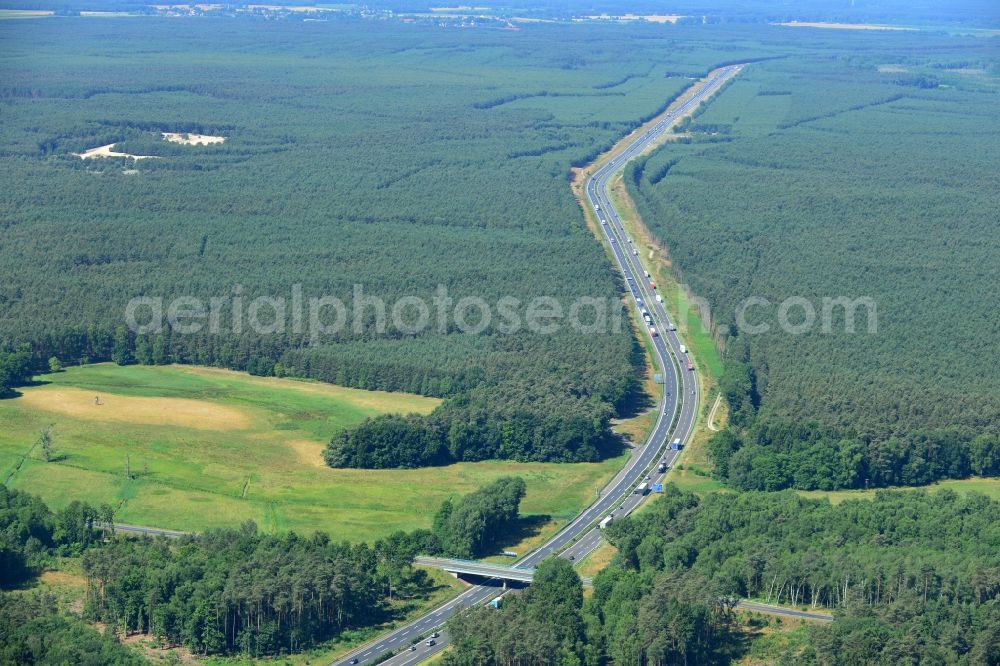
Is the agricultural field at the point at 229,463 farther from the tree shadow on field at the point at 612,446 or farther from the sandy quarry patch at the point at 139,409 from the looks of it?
the tree shadow on field at the point at 612,446

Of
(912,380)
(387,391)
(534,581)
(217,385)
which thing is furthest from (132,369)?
(912,380)

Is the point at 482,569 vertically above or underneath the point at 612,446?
underneath

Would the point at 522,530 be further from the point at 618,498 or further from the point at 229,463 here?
the point at 229,463

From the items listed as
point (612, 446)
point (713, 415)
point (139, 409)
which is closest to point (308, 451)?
point (139, 409)

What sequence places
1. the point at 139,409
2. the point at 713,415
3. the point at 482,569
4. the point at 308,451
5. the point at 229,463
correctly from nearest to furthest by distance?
the point at 482,569 < the point at 229,463 < the point at 308,451 < the point at 139,409 < the point at 713,415

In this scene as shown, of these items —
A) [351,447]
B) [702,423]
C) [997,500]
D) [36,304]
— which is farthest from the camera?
[36,304]

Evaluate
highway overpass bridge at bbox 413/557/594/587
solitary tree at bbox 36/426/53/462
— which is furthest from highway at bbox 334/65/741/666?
solitary tree at bbox 36/426/53/462

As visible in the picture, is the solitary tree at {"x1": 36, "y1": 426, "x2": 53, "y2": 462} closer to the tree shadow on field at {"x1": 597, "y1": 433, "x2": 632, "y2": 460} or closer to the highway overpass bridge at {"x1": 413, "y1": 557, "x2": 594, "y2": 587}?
the highway overpass bridge at {"x1": 413, "y1": 557, "x2": 594, "y2": 587}

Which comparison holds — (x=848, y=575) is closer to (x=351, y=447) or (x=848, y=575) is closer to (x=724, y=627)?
(x=724, y=627)
